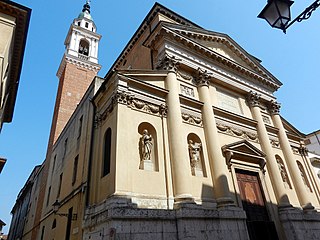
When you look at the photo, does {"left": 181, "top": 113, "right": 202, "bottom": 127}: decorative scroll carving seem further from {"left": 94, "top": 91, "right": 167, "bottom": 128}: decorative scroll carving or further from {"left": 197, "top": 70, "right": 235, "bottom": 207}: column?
{"left": 94, "top": 91, "right": 167, "bottom": 128}: decorative scroll carving

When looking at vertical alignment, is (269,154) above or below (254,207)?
above

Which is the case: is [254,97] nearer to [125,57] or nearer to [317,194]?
[317,194]

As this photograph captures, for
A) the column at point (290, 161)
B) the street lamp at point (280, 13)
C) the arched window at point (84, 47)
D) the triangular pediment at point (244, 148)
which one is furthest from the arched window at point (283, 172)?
the arched window at point (84, 47)

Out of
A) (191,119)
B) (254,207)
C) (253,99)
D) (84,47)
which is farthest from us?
(84,47)

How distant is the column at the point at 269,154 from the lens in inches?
448

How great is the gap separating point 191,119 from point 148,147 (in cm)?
292

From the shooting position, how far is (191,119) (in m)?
10.8

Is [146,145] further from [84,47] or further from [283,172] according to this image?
[84,47]

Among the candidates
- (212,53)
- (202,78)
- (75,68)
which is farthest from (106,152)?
(75,68)

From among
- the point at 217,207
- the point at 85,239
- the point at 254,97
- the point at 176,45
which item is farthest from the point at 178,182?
the point at 254,97

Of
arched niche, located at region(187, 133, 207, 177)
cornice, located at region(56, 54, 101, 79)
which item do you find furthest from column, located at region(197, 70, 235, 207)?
cornice, located at region(56, 54, 101, 79)

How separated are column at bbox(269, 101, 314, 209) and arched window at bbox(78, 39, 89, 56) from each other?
22022 mm

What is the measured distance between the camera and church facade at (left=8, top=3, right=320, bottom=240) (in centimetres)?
778

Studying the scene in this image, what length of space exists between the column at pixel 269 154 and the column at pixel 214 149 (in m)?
3.36
